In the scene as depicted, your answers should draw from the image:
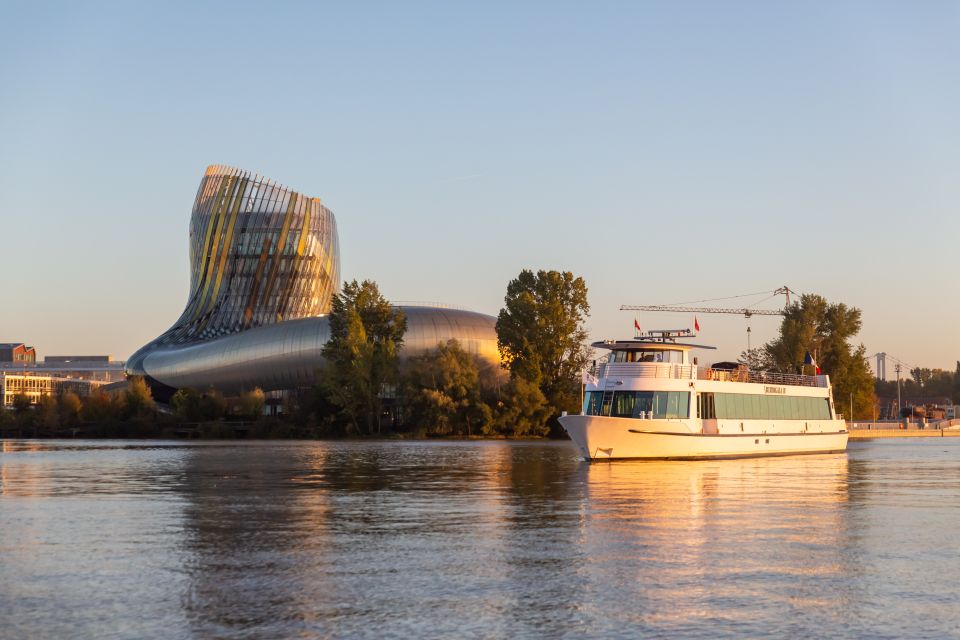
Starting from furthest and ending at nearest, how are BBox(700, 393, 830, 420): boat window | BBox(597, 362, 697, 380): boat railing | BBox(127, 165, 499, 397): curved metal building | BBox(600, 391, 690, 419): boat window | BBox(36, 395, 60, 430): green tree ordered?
BBox(127, 165, 499, 397): curved metal building < BBox(36, 395, 60, 430): green tree < BBox(700, 393, 830, 420): boat window < BBox(597, 362, 697, 380): boat railing < BBox(600, 391, 690, 419): boat window

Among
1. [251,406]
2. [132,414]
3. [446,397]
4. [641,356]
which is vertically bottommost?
[132,414]

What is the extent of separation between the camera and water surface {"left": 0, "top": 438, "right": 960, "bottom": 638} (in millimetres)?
16594

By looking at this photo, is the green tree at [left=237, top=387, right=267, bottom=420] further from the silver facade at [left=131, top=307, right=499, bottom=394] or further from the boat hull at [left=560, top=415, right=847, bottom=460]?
the boat hull at [left=560, top=415, right=847, bottom=460]

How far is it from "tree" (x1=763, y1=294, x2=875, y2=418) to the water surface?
95.0 m

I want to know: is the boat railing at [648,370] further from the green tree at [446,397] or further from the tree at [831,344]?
the tree at [831,344]

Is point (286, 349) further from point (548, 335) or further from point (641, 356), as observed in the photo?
point (641, 356)

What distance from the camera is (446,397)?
108 meters

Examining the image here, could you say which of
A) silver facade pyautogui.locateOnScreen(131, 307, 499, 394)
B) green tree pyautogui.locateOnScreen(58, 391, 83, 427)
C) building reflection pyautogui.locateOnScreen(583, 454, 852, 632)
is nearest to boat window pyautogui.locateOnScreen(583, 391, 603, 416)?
building reflection pyautogui.locateOnScreen(583, 454, 852, 632)

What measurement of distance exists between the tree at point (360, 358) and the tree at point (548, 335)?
11165 mm

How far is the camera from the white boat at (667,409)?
57.6 meters

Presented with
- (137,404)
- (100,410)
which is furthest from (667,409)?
(100,410)

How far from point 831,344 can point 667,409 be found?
8506cm

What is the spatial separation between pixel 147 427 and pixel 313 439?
25.5m

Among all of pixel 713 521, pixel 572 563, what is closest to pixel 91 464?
pixel 713 521
